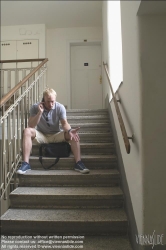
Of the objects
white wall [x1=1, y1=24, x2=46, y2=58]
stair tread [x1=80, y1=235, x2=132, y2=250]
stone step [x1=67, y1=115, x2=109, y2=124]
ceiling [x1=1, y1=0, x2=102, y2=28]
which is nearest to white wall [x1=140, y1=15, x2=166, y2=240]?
stair tread [x1=80, y1=235, x2=132, y2=250]

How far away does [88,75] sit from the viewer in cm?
481

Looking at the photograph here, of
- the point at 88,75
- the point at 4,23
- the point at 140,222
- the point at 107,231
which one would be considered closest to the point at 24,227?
the point at 107,231

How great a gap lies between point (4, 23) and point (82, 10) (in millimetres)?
2023

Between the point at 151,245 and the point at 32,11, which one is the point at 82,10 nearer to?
the point at 32,11

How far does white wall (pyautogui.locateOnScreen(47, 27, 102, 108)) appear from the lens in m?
4.69

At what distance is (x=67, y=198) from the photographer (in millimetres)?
1684

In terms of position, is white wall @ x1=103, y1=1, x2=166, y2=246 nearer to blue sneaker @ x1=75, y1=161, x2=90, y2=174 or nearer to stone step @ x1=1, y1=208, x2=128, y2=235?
stone step @ x1=1, y1=208, x2=128, y2=235

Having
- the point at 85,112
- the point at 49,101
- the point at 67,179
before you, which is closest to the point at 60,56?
the point at 85,112

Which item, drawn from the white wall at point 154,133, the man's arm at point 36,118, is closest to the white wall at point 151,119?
the white wall at point 154,133

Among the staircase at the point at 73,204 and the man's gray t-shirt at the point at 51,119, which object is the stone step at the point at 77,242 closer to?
the staircase at the point at 73,204

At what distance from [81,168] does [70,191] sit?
0.27m

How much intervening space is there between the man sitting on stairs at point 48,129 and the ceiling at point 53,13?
2.71 metres

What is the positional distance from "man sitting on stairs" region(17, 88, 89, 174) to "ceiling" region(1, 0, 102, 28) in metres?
2.71

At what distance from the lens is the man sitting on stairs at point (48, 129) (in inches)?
78.5
